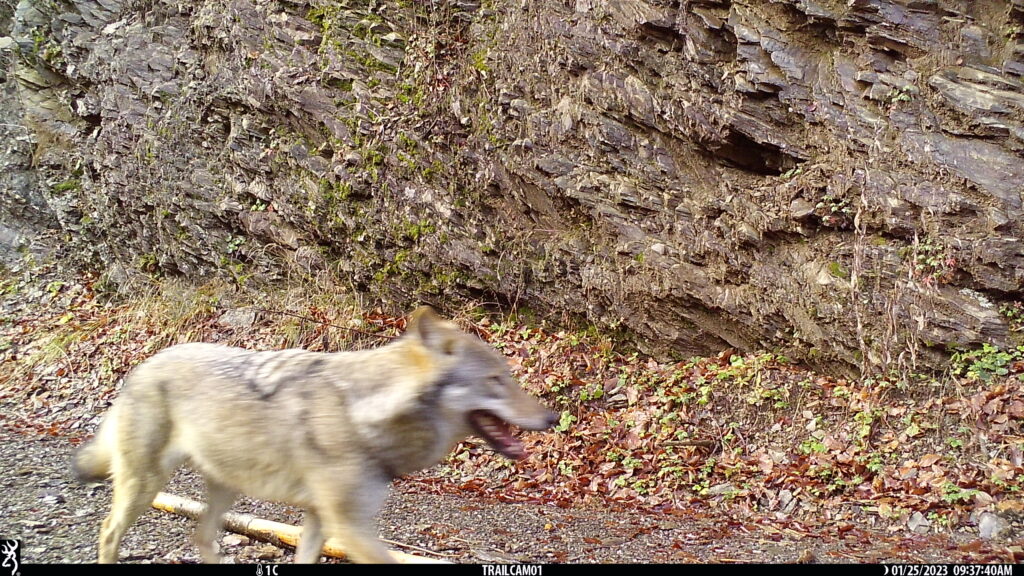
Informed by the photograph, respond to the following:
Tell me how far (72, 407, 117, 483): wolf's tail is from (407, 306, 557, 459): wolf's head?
7.39ft

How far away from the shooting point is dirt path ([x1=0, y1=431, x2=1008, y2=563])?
5316mm

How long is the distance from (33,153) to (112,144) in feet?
11.1

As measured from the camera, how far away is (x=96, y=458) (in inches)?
184

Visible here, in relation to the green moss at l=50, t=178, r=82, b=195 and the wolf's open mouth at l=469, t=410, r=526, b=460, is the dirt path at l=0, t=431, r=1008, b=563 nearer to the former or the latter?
the wolf's open mouth at l=469, t=410, r=526, b=460

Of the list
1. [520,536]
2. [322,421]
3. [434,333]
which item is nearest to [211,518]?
[322,421]

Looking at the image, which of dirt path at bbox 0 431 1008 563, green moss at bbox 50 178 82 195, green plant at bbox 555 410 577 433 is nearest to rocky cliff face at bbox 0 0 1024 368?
green moss at bbox 50 178 82 195

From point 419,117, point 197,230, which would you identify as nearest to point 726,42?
point 419,117

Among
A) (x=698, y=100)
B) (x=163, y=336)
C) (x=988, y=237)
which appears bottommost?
(x=163, y=336)

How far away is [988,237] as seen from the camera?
689cm

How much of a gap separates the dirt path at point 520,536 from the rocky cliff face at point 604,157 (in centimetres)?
248

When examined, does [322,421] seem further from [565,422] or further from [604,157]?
[604,157]

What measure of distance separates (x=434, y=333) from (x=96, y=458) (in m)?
2.51

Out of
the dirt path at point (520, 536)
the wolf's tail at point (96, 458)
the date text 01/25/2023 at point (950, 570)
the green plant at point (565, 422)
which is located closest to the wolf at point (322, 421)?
the wolf's tail at point (96, 458)

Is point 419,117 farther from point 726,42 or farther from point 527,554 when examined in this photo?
point 527,554
